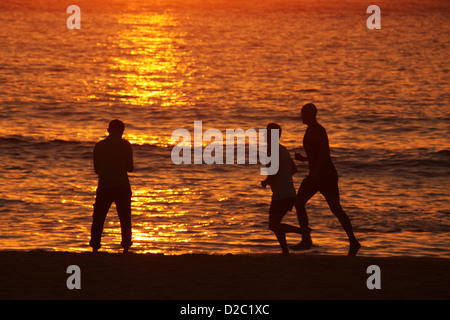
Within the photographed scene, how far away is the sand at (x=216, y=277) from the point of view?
27.3ft

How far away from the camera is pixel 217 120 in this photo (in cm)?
3061

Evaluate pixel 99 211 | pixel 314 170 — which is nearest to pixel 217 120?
pixel 99 211

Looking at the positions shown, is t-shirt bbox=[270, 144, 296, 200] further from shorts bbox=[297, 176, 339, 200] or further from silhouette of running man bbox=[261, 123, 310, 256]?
shorts bbox=[297, 176, 339, 200]

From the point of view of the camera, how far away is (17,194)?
1691 cm

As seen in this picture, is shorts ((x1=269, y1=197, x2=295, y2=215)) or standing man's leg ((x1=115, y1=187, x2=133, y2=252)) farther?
standing man's leg ((x1=115, y1=187, x2=133, y2=252))

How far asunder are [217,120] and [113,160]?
2100 cm

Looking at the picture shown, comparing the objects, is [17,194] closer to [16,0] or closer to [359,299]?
[359,299]

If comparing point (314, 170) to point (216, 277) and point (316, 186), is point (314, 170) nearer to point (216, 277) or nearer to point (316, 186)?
point (316, 186)

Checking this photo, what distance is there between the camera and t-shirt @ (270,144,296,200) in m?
9.20

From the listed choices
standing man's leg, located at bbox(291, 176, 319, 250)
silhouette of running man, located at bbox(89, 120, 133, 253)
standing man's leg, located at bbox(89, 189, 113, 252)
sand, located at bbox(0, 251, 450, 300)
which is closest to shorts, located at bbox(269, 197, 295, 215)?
standing man's leg, located at bbox(291, 176, 319, 250)

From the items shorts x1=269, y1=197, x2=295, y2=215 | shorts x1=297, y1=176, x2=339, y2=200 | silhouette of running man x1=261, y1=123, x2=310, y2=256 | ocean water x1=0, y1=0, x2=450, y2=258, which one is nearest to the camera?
silhouette of running man x1=261, y1=123, x2=310, y2=256

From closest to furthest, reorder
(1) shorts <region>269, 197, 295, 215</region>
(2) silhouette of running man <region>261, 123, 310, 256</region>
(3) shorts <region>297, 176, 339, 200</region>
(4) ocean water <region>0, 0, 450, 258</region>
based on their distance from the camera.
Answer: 1. (2) silhouette of running man <region>261, 123, 310, 256</region>
2. (1) shorts <region>269, 197, 295, 215</region>
3. (3) shorts <region>297, 176, 339, 200</region>
4. (4) ocean water <region>0, 0, 450, 258</region>

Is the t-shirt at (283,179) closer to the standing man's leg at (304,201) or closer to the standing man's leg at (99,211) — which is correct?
the standing man's leg at (304,201)

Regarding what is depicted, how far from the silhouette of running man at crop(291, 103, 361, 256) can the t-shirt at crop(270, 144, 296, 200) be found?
10.9 inches
